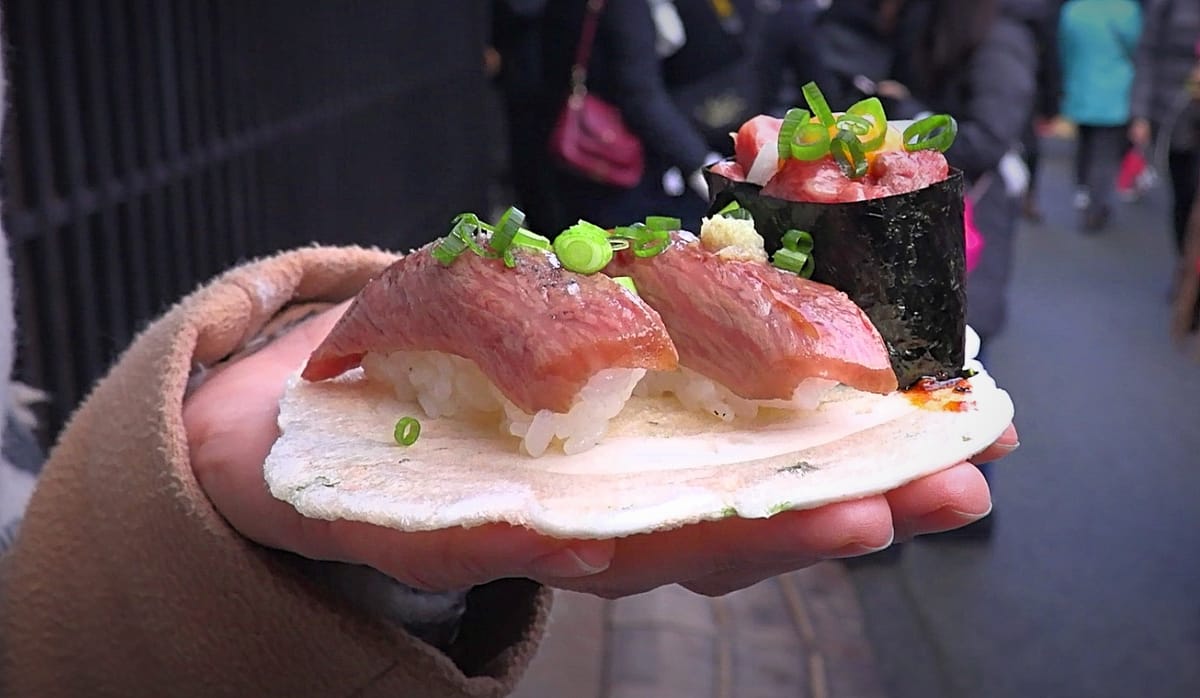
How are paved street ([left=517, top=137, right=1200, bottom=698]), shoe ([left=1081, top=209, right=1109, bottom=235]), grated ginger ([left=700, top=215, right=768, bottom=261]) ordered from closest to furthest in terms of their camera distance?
1. grated ginger ([left=700, top=215, right=768, bottom=261])
2. paved street ([left=517, top=137, right=1200, bottom=698])
3. shoe ([left=1081, top=209, right=1109, bottom=235])

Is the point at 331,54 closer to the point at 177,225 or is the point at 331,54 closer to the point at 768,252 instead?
the point at 177,225

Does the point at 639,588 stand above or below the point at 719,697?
above

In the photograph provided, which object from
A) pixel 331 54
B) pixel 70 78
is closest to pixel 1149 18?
pixel 331 54

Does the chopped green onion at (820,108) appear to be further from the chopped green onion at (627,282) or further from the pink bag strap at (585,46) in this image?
the pink bag strap at (585,46)

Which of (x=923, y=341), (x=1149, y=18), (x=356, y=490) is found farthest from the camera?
(x=1149, y=18)

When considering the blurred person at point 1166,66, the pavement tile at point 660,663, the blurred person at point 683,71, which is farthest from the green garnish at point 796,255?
the blurred person at point 1166,66

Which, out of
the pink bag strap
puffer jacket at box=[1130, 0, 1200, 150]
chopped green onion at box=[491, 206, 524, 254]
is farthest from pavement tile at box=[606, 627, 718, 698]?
puffer jacket at box=[1130, 0, 1200, 150]

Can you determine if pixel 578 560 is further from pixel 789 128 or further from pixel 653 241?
pixel 789 128

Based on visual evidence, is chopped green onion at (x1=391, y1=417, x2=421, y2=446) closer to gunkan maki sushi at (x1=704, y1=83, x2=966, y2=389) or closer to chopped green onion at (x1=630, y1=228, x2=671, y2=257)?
chopped green onion at (x1=630, y1=228, x2=671, y2=257)
